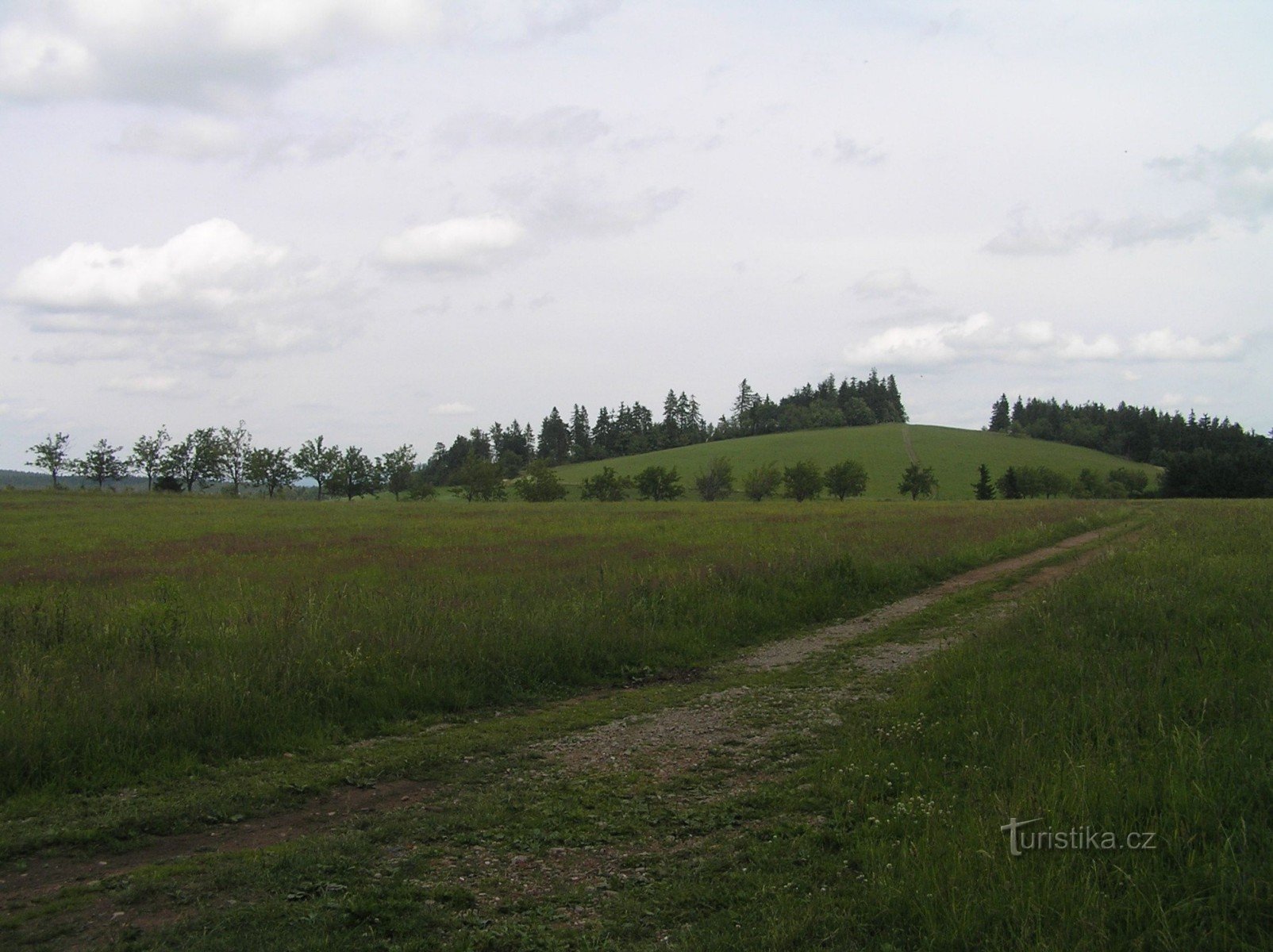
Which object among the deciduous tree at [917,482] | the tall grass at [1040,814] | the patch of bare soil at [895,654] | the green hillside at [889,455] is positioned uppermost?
the green hillside at [889,455]

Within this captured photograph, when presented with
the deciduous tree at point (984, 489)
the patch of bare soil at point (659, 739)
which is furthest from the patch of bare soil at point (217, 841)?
the deciduous tree at point (984, 489)

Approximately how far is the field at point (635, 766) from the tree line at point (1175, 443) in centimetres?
11182

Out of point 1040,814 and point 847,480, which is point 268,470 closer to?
point 847,480

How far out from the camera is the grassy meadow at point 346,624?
794 centimetres

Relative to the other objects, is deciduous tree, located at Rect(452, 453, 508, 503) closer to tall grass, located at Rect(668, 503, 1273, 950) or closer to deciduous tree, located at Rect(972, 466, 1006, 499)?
deciduous tree, located at Rect(972, 466, 1006, 499)

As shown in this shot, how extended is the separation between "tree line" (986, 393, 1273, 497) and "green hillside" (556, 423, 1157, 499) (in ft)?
28.4

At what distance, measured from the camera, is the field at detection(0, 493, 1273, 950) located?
4391 mm

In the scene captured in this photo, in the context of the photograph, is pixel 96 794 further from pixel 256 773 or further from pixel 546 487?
pixel 546 487

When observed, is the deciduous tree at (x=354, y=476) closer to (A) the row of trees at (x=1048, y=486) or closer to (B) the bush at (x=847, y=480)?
(B) the bush at (x=847, y=480)

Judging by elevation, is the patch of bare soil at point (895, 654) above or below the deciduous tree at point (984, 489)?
below

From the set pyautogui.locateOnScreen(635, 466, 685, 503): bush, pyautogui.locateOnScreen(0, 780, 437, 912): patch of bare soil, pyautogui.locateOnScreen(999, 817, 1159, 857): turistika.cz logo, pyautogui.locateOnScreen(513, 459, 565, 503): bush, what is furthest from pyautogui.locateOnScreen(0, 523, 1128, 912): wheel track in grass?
pyautogui.locateOnScreen(635, 466, 685, 503): bush

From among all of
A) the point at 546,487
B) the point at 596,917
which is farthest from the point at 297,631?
the point at 546,487

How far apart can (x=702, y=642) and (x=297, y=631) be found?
591 centimetres

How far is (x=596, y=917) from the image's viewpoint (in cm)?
457
